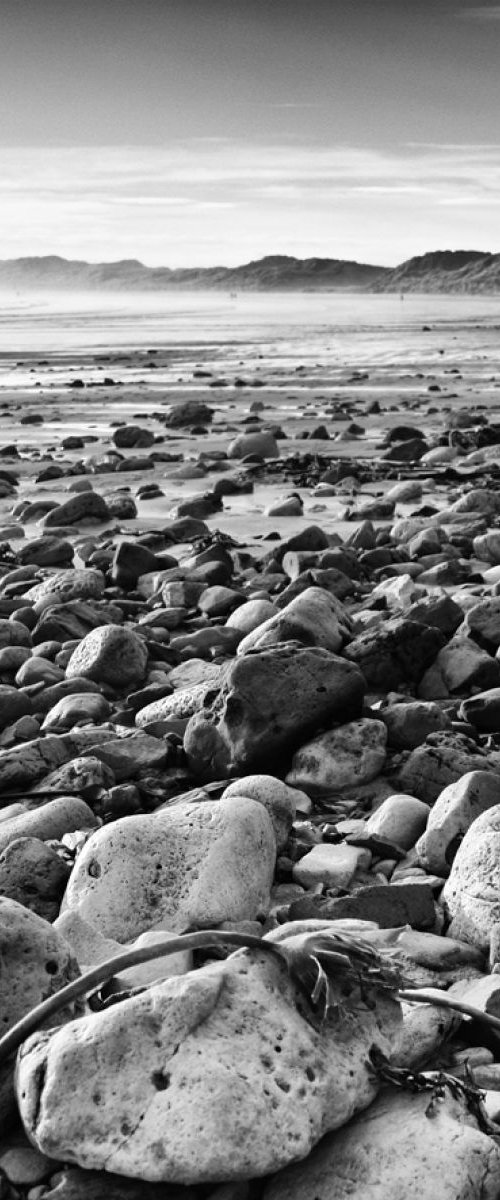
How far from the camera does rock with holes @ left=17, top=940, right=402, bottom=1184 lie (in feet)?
6.03

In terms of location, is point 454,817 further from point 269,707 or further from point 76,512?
point 76,512

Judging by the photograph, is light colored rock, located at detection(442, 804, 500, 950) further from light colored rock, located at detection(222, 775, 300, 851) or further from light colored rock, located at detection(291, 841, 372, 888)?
light colored rock, located at detection(222, 775, 300, 851)

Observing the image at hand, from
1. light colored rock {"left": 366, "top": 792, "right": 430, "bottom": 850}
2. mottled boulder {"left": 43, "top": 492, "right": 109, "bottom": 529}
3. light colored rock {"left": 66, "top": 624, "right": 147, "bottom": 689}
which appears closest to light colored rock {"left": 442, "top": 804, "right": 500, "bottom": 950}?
light colored rock {"left": 366, "top": 792, "right": 430, "bottom": 850}

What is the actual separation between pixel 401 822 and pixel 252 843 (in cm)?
70

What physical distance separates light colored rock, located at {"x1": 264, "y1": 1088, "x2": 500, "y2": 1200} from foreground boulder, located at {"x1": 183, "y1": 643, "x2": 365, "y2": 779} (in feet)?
6.91

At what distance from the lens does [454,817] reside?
11.1 feet

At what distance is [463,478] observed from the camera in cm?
1038

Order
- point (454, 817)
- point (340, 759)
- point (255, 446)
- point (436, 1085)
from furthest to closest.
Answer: point (255, 446) → point (340, 759) → point (454, 817) → point (436, 1085)

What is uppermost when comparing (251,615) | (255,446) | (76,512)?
(251,615)

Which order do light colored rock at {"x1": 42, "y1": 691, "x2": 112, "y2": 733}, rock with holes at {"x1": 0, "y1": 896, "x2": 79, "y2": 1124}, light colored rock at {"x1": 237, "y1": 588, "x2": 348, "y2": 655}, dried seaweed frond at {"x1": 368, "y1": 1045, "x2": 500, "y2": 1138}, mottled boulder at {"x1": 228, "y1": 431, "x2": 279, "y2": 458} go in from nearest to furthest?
dried seaweed frond at {"x1": 368, "y1": 1045, "x2": 500, "y2": 1138} < rock with holes at {"x1": 0, "y1": 896, "x2": 79, "y2": 1124} < light colored rock at {"x1": 42, "y1": 691, "x2": 112, "y2": 733} < light colored rock at {"x1": 237, "y1": 588, "x2": 348, "y2": 655} < mottled boulder at {"x1": 228, "y1": 431, "x2": 279, "y2": 458}

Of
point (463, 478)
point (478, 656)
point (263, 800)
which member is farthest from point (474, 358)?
point (263, 800)

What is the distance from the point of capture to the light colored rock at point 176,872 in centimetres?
297

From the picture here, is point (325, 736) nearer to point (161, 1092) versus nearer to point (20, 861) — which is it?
point (20, 861)

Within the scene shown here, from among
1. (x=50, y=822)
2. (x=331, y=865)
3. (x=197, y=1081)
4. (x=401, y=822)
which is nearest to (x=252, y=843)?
(x=331, y=865)
